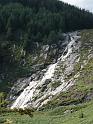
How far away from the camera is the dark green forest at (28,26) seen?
111500 mm

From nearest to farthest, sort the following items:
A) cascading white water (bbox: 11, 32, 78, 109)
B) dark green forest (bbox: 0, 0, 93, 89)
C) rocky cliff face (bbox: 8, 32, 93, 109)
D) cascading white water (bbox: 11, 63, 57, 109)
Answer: rocky cliff face (bbox: 8, 32, 93, 109), cascading white water (bbox: 11, 32, 78, 109), cascading white water (bbox: 11, 63, 57, 109), dark green forest (bbox: 0, 0, 93, 89)

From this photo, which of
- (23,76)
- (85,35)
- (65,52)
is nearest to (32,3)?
(85,35)

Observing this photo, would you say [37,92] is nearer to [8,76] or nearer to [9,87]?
[9,87]

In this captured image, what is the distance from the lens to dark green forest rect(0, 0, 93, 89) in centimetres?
11150

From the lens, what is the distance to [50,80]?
84.4 metres

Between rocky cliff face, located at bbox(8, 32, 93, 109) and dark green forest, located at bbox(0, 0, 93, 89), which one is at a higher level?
dark green forest, located at bbox(0, 0, 93, 89)

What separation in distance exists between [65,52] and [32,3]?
7094cm

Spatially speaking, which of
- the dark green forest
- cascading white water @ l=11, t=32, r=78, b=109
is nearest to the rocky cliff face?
cascading white water @ l=11, t=32, r=78, b=109

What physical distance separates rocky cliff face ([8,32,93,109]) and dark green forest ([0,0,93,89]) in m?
7.90

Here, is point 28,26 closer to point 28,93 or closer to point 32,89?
point 32,89

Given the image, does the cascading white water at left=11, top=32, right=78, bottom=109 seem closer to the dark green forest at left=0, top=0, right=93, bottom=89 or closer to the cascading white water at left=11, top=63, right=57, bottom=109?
the cascading white water at left=11, top=63, right=57, bottom=109

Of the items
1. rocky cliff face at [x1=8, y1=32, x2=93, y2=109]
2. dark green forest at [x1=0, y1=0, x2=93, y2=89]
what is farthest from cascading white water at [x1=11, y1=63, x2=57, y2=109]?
dark green forest at [x1=0, y1=0, x2=93, y2=89]

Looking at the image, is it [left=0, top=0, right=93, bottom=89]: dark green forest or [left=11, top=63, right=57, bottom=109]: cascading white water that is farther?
[left=0, top=0, right=93, bottom=89]: dark green forest

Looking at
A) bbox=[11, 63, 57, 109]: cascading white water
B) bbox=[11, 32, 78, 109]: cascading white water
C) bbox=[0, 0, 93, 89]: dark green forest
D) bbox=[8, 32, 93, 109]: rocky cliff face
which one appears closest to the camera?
bbox=[8, 32, 93, 109]: rocky cliff face
